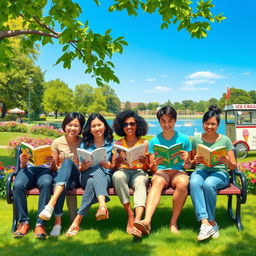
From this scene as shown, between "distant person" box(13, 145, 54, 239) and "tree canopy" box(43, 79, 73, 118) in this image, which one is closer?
"distant person" box(13, 145, 54, 239)

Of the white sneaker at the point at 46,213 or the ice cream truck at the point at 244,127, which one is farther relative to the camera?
the ice cream truck at the point at 244,127

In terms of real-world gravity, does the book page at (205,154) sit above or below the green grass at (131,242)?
above

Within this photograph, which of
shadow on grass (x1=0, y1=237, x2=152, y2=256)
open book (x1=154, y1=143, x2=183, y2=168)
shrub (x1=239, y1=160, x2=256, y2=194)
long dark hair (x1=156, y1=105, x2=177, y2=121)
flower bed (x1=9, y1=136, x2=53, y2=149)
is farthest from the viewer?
flower bed (x1=9, y1=136, x2=53, y2=149)

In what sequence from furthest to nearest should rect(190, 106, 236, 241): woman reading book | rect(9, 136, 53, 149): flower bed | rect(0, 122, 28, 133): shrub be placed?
rect(0, 122, 28, 133): shrub → rect(9, 136, 53, 149): flower bed → rect(190, 106, 236, 241): woman reading book

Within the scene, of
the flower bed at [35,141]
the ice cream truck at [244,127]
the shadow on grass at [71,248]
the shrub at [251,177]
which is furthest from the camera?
the ice cream truck at [244,127]

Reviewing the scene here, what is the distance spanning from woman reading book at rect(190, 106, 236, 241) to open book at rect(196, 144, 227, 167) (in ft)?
0.15

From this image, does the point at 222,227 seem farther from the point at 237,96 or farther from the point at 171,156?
the point at 237,96

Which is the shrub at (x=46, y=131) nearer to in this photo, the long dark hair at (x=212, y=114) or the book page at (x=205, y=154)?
the long dark hair at (x=212, y=114)

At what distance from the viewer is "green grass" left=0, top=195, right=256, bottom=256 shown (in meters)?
2.90

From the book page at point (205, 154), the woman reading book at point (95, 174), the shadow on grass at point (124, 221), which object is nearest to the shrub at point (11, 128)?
the shadow on grass at point (124, 221)

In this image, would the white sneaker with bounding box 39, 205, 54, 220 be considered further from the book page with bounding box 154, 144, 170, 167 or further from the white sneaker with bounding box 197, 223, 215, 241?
the white sneaker with bounding box 197, 223, 215, 241

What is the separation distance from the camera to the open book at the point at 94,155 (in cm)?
325

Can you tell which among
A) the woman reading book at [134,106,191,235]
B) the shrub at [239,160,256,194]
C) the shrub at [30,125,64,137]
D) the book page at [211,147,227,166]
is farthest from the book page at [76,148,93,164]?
the shrub at [30,125,64,137]

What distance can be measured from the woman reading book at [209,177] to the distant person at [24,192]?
176 centimetres
